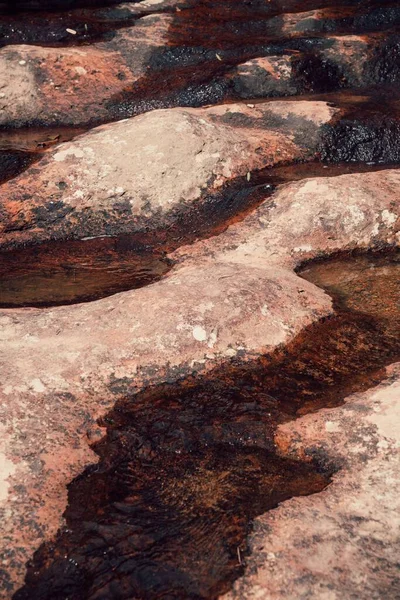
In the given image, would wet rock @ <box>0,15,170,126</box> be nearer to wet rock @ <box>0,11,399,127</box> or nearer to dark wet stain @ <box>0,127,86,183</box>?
wet rock @ <box>0,11,399,127</box>

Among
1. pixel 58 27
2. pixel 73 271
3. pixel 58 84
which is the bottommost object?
pixel 73 271

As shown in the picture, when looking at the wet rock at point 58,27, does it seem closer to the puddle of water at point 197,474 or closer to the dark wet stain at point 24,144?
the dark wet stain at point 24,144

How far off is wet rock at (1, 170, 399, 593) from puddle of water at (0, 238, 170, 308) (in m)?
0.38

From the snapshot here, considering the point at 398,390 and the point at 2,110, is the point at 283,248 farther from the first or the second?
the point at 2,110

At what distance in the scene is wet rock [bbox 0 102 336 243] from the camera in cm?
624

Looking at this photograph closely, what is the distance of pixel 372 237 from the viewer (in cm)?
575

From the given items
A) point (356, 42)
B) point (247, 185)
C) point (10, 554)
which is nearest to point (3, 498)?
point (10, 554)

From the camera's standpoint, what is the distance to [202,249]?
18.5 feet

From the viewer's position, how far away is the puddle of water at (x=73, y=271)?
5371 mm

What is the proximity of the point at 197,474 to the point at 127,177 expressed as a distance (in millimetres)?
3433

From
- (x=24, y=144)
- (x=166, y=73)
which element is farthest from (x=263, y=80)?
(x=24, y=144)

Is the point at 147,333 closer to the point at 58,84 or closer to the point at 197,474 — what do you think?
the point at 197,474

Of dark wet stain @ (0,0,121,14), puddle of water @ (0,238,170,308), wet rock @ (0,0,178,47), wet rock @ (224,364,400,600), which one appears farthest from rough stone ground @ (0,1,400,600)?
dark wet stain @ (0,0,121,14)

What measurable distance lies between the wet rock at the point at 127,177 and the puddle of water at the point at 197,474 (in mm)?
2205
